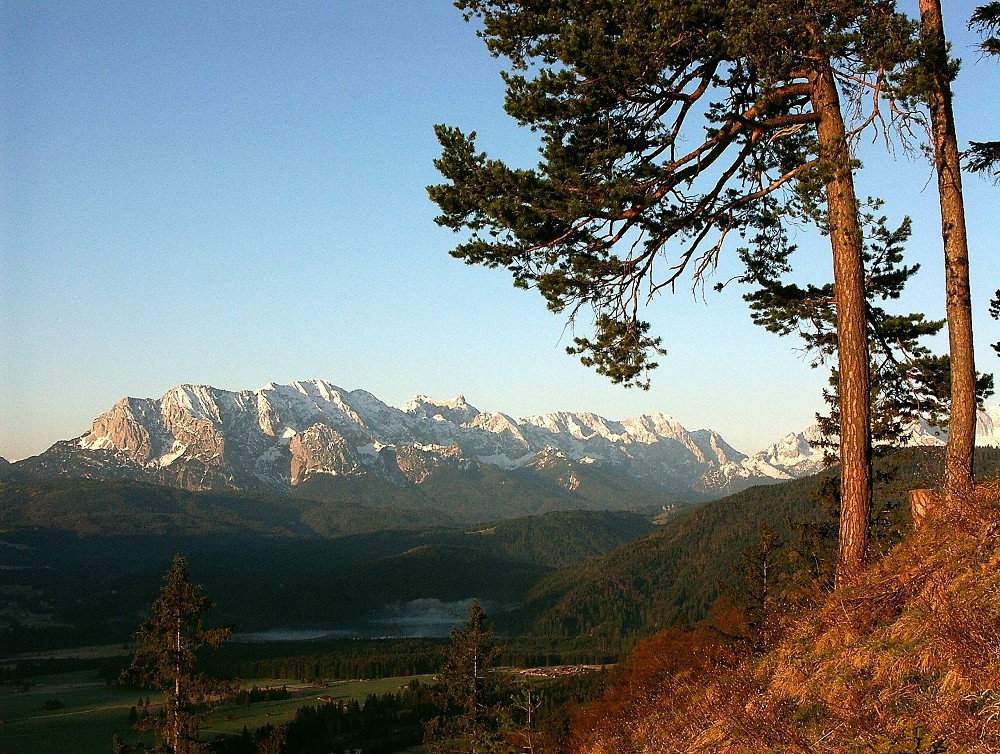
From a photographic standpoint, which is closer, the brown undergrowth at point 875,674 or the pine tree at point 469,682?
the brown undergrowth at point 875,674

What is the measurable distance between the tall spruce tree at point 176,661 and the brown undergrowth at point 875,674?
958 inches

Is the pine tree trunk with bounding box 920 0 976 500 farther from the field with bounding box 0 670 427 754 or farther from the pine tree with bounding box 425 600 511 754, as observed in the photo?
the field with bounding box 0 670 427 754

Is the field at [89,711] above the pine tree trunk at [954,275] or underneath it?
underneath

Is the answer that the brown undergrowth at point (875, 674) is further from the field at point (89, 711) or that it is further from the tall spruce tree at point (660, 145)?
the field at point (89, 711)

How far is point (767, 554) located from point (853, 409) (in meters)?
→ 25.9

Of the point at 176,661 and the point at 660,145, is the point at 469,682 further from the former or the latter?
the point at 660,145

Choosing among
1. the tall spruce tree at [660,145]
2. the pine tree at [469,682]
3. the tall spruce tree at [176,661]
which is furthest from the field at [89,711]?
the tall spruce tree at [660,145]

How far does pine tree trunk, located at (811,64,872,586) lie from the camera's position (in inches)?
479

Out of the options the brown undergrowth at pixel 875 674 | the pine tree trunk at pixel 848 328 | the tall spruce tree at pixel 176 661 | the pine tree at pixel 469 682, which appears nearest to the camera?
the brown undergrowth at pixel 875 674

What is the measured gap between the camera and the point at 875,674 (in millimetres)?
8578

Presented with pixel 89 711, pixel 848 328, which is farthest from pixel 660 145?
pixel 89 711

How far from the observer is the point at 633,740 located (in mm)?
11430

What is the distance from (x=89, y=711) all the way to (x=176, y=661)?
14162 cm

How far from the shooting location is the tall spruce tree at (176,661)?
31.5 m
